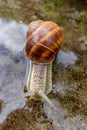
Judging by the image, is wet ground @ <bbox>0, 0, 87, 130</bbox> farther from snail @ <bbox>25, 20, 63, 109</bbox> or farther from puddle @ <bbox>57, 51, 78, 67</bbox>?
snail @ <bbox>25, 20, 63, 109</bbox>

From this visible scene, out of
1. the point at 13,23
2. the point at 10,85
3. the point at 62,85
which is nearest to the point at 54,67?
the point at 62,85

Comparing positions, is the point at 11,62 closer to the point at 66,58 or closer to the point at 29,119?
the point at 66,58

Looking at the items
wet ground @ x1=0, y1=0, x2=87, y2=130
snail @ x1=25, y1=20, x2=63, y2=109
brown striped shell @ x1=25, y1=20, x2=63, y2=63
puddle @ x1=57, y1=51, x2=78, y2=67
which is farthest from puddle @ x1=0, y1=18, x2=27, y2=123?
puddle @ x1=57, y1=51, x2=78, y2=67

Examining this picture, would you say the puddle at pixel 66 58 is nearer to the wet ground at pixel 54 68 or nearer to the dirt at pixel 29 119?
the wet ground at pixel 54 68

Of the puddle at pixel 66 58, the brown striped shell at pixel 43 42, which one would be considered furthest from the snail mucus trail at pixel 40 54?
the puddle at pixel 66 58

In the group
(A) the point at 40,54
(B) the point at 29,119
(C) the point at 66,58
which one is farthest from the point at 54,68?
(B) the point at 29,119

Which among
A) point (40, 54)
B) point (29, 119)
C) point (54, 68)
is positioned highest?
point (40, 54)

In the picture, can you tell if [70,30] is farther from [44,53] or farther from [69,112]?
[69,112]
